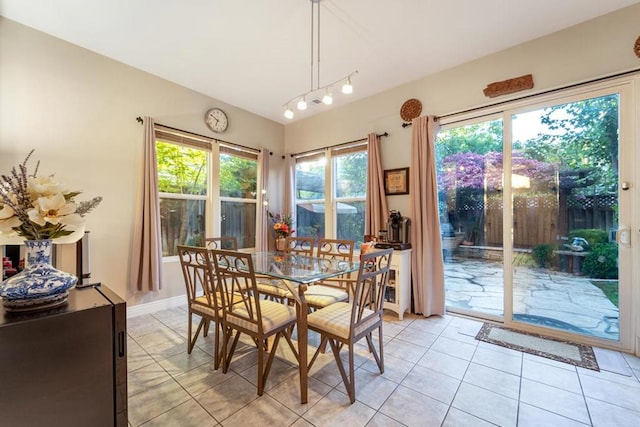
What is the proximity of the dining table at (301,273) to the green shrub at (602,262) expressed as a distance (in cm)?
221

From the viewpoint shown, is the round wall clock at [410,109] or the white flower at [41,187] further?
the round wall clock at [410,109]

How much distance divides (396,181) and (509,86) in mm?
1512

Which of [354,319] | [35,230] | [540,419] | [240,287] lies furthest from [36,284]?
[540,419]

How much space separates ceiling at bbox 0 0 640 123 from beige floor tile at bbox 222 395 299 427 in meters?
3.00

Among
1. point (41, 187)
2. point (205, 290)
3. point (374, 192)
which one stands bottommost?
point (205, 290)

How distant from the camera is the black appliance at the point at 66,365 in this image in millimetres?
794

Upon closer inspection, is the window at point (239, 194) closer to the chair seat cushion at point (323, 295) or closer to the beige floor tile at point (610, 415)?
the chair seat cushion at point (323, 295)

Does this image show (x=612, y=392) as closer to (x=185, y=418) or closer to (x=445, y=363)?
(x=445, y=363)

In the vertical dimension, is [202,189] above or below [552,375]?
above

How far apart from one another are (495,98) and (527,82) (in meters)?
0.28

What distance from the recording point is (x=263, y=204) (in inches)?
173

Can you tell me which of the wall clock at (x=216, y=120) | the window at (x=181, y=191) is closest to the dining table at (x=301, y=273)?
the window at (x=181, y=191)

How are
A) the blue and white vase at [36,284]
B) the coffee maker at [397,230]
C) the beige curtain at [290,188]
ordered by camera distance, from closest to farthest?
the blue and white vase at [36,284], the coffee maker at [397,230], the beige curtain at [290,188]

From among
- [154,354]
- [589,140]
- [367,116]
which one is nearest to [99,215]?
[154,354]
